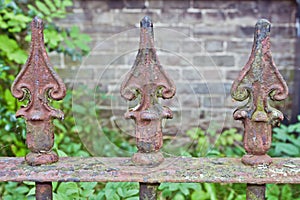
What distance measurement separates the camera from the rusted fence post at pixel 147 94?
0.99 meters

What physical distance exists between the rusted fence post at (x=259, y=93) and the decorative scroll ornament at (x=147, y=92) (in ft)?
0.59

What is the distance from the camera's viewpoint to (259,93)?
1009mm

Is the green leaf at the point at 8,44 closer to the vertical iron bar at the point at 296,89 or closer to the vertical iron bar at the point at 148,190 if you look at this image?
the vertical iron bar at the point at 148,190

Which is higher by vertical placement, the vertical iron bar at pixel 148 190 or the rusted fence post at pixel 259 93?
the rusted fence post at pixel 259 93

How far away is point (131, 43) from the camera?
3.18m

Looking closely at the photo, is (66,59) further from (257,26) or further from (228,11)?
(257,26)

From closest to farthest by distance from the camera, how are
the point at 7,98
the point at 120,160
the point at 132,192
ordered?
the point at 120,160 < the point at 132,192 < the point at 7,98

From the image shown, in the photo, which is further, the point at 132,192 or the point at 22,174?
the point at 132,192

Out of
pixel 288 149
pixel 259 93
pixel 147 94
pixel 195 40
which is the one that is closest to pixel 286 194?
pixel 288 149

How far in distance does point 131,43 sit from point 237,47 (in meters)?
0.86

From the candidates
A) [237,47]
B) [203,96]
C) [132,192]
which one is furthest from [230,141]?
[132,192]

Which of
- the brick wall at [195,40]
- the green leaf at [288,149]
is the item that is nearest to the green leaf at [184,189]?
the green leaf at [288,149]

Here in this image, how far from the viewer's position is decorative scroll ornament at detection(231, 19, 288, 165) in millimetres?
988

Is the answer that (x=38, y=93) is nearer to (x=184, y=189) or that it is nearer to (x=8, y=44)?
(x=184, y=189)
